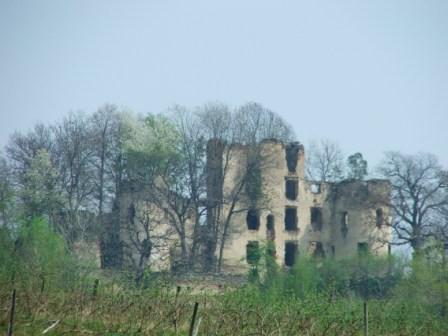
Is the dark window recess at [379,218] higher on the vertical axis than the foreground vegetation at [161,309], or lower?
higher

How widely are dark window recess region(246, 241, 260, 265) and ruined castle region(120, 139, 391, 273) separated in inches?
2.3

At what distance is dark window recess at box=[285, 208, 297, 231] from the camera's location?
49562mm

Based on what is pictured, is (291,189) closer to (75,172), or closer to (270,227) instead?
(270,227)

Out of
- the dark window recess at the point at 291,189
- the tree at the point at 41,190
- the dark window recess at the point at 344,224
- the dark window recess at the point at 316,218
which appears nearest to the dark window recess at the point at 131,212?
the tree at the point at 41,190

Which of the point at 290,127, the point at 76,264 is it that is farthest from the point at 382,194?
the point at 76,264

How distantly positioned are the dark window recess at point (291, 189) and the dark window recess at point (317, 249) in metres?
3.08

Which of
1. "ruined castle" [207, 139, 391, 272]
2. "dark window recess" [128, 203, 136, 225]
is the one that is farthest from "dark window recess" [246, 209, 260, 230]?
"dark window recess" [128, 203, 136, 225]

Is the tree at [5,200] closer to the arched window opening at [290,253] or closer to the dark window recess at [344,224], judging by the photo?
the arched window opening at [290,253]

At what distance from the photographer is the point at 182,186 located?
4484 cm

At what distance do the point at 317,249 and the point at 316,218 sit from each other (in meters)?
1.91

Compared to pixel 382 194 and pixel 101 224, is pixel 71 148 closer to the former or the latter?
pixel 101 224

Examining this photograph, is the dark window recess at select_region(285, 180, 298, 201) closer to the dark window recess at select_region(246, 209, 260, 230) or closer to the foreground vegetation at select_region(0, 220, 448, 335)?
the dark window recess at select_region(246, 209, 260, 230)

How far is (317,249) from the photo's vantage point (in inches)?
1981

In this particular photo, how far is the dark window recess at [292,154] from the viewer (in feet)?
163
